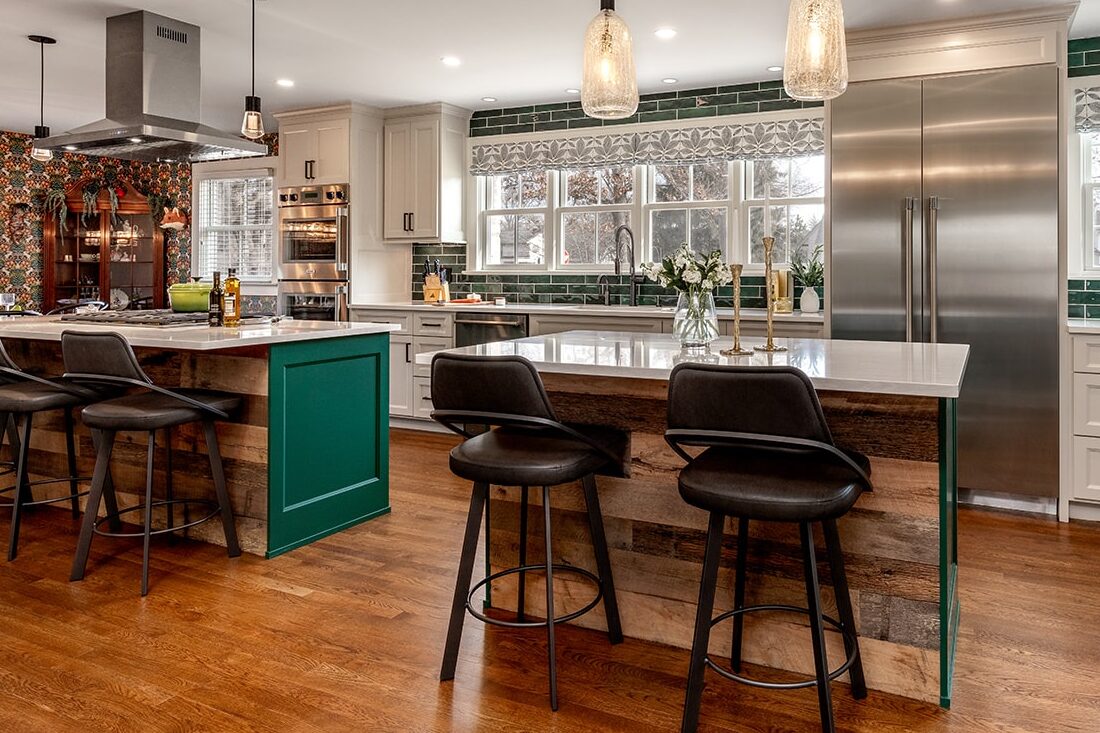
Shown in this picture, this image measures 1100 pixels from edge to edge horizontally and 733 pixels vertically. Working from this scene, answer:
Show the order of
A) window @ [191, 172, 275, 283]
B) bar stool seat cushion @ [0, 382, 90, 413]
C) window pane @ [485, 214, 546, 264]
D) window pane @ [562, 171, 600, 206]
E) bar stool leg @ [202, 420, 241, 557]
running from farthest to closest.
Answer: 1. window @ [191, 172, 275, 283]
2. window pane @ [485, 214, 546, 264]
3. window pane @ [562, 171, 600, 206]
4. bar stool seat cushion @ [0, 382, 90, 413]
5. bar stool leg @ [202, 420, 241, 557]

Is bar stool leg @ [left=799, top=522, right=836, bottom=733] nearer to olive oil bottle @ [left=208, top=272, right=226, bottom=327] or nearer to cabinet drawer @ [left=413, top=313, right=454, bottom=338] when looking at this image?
olive oil bottle @ [left=208, top=272, right=226, bottom=327]

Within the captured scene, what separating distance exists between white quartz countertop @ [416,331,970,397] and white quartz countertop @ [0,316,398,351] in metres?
0.85

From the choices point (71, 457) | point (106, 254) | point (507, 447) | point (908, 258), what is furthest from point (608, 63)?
point (106, 254)

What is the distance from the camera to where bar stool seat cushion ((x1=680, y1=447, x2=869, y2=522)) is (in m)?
1.80

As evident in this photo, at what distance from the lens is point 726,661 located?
7.86 ft

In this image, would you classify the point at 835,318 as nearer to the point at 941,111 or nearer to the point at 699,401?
the point at 941,111

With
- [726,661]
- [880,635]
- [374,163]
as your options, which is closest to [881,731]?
[880,635]

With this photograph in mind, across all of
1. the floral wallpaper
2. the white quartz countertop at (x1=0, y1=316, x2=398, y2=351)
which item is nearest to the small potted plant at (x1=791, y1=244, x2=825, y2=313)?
the white quartz countertop at (x1=0, y1=316, x2=398, y2=351)

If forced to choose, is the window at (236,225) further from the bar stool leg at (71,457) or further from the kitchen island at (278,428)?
the bar stool leg at (71,457)

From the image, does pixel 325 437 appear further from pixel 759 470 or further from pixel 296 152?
pixel 296 152

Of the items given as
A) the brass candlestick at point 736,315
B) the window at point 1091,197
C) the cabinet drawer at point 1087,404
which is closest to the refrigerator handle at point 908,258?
the cabinet drawer at point 1087,404

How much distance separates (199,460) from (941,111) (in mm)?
3882

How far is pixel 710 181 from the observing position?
5801mm

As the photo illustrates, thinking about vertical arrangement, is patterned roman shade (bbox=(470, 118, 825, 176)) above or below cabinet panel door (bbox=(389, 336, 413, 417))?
above
